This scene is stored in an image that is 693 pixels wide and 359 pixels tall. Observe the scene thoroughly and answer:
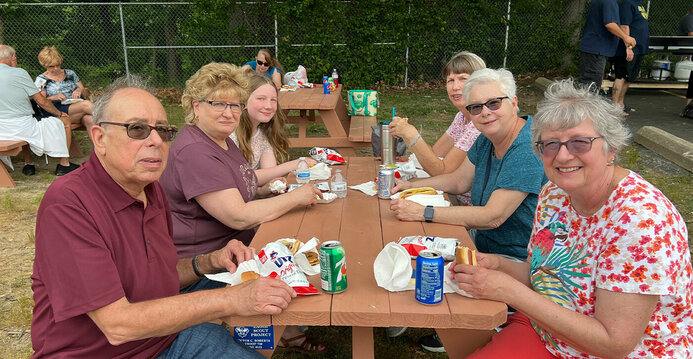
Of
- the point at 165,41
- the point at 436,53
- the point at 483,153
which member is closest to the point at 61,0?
the point at 165,41

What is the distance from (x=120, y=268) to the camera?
177 centimetres

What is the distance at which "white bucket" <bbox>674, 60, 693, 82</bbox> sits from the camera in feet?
34.0

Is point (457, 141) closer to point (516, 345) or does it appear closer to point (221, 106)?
point (221, 106)

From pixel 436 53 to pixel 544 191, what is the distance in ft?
36.5

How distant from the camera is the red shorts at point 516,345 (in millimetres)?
1965

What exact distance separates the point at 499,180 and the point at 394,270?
974mm

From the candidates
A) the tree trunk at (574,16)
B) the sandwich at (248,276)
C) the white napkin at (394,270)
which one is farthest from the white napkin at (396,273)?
the tree trunk at (574,16)

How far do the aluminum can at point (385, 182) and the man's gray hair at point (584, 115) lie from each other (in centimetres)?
112

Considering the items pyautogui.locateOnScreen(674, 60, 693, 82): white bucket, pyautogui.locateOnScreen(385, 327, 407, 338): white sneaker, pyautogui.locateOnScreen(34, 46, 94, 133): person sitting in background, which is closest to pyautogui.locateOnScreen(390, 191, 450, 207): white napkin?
pyautogui.locateOnScreen(385, 327, 407, 338): white sneaker

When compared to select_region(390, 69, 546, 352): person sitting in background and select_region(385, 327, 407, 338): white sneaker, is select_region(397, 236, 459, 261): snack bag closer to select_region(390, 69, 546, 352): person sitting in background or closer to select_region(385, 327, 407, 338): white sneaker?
select_region(390, 69, 546, 352): person sitting in background

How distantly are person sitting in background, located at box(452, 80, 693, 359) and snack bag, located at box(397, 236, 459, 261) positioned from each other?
237mm

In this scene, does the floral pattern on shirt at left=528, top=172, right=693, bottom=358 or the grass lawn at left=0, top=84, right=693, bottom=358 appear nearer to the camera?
the floral pattern on shirt at left=528, top=172, right=693, bottom=358

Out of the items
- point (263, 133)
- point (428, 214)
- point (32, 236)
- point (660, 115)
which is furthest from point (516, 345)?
point (660, 115)

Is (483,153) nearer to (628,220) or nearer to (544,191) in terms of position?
(544,191)
